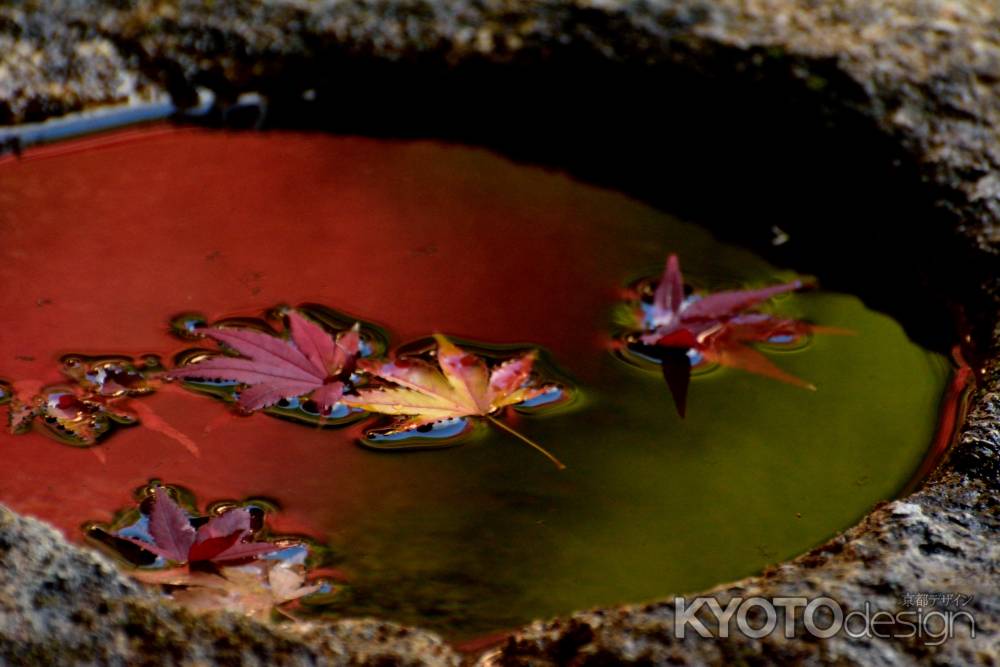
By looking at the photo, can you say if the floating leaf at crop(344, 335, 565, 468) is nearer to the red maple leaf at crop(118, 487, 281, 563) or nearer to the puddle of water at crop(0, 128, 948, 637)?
the puddle of water at crop(0, 128, 948, 637)

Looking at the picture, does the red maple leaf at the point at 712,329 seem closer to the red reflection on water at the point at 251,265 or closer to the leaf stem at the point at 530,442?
the red reflection on water at the point at 251,265

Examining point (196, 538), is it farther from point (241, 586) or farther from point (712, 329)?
point (712, 329)

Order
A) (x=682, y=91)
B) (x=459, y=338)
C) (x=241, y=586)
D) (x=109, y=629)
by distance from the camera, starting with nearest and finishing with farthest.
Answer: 1. (x=109, y=629)
2. (x=241, y=586)
3. (x=459, y=338)
4. (x=682, y=91)

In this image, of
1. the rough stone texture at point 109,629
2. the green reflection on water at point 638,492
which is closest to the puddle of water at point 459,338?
the green reflection on water at point 638,492

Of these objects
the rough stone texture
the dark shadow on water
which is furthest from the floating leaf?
the dark shadow on water

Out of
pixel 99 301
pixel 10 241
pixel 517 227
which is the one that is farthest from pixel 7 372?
pixel 517 227

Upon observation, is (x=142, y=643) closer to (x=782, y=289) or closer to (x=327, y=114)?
(x=782, y=289)

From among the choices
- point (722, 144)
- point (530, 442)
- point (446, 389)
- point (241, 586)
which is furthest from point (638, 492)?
point (722, 144)
